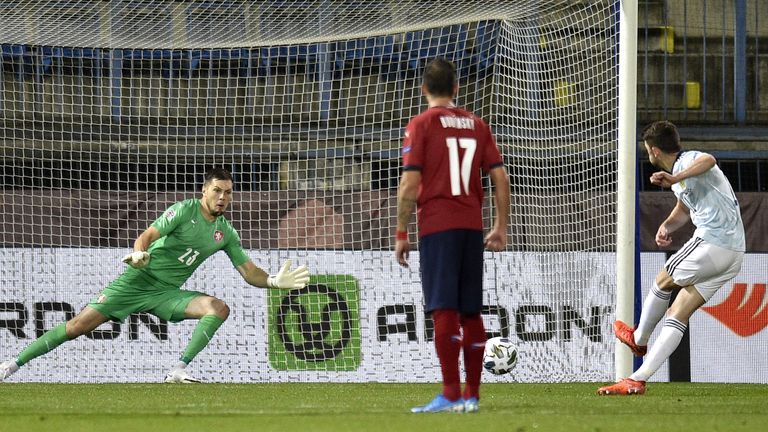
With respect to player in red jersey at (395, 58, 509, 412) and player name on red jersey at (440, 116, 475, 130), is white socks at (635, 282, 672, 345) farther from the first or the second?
player name on red jersey at (440, 116, 475, 130)

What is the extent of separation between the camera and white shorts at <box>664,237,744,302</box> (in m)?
7.68

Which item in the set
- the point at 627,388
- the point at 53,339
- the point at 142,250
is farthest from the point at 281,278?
the point at 627,388

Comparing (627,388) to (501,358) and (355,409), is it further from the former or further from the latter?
(355,409)

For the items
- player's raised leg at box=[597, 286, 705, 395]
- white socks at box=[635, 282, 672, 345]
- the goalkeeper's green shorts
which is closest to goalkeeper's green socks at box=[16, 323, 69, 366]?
the goalkeeper's green shorts

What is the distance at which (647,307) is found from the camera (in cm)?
796

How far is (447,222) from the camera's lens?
5703mm

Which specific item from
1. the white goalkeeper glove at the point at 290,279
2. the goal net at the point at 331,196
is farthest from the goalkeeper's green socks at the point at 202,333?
the goal net at the point at 331,196

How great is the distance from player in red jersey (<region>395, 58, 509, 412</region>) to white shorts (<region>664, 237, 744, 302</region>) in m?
2.30

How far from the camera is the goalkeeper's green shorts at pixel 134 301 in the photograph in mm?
9695

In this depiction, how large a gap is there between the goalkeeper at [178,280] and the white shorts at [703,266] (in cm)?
311

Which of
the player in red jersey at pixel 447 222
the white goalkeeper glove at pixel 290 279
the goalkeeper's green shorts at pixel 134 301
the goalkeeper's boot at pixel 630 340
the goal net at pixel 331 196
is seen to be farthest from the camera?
the goal net at pixel 331 196

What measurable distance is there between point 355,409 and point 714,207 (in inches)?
115

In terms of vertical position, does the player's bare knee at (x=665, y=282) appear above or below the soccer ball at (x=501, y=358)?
above

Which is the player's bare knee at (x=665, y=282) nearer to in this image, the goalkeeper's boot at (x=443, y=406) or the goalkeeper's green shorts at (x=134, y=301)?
the goalkeeper's boot at (x=443, y=406)
